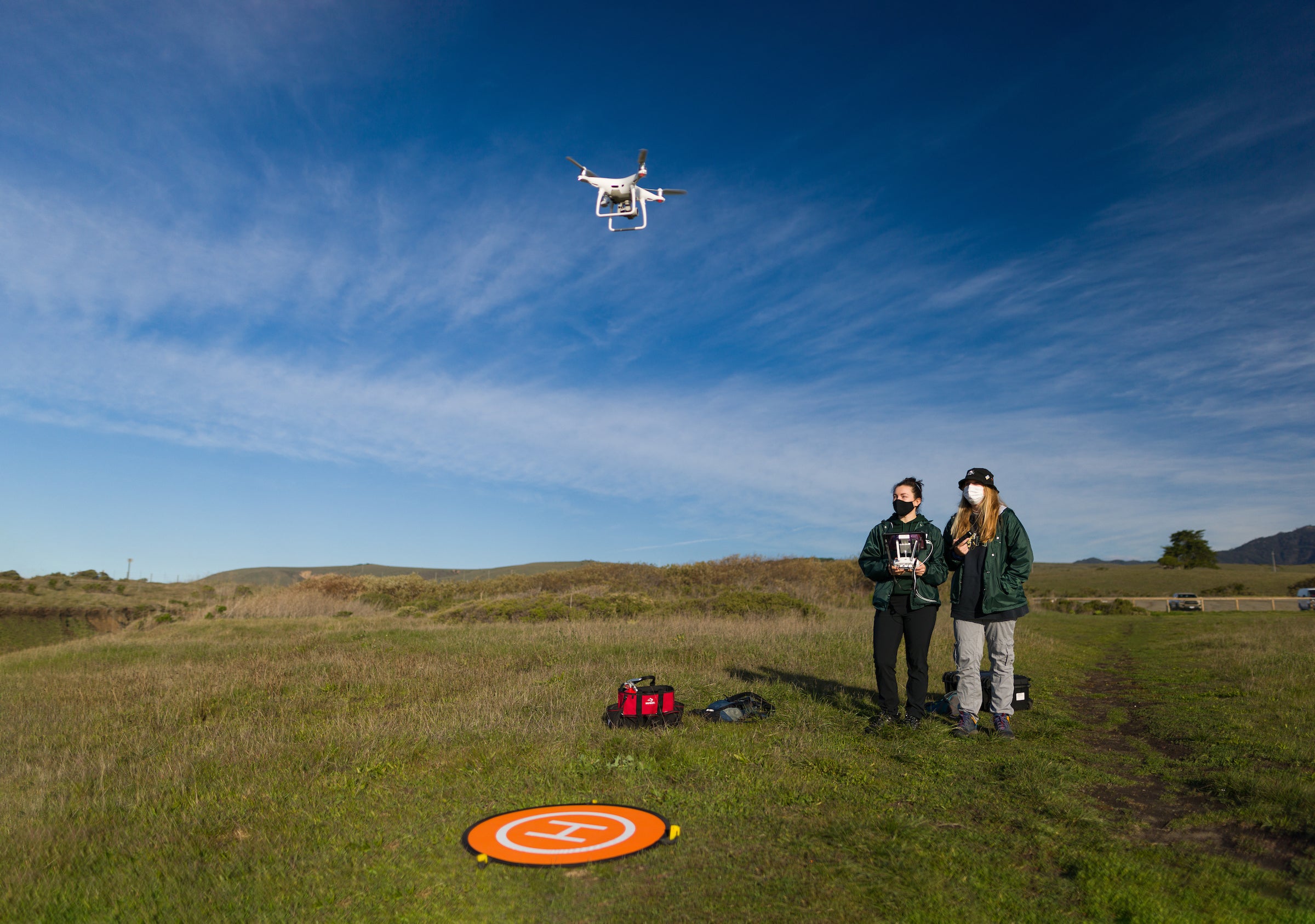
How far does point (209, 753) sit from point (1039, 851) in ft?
23.8

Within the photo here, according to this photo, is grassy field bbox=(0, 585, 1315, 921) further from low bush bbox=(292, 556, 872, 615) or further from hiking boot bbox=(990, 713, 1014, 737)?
low bush bbox=(292, 556, 872, 615)

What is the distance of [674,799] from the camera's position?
17.4ft

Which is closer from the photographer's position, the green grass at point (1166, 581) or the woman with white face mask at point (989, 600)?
the woman with white face mask at point (989, 600)

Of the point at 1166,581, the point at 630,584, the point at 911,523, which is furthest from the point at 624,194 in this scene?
the point at 1166,581

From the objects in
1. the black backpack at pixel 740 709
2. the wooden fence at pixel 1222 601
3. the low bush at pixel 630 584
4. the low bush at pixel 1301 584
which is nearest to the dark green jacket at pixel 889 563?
the black backpack at pixel 740 709

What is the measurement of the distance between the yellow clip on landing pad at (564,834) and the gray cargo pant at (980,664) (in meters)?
3.88

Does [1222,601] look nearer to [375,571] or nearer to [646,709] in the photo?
[646,709]

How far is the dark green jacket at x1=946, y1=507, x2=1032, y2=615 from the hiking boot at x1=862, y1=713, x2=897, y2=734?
54.7 inches

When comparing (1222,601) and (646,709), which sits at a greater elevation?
(646,709)

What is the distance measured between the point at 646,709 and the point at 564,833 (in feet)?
10.4

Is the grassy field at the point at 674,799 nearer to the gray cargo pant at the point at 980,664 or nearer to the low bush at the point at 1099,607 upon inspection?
the gray cargo pant at the point at 980,664

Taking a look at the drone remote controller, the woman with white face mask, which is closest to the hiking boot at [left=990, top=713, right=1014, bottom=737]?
the woman with white face mask

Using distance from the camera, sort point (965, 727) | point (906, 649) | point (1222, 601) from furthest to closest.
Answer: point (1222, 601) < point (906, 649) < point (965, 727)

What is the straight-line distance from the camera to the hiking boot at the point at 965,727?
7191 mm
